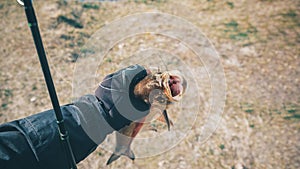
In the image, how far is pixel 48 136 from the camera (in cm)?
209

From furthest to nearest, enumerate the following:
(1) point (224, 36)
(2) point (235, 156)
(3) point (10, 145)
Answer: (1) point (224, 36) < (2) point (235, 156) < (3) point (10, 145)

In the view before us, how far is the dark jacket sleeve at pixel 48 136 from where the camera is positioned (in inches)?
76.9

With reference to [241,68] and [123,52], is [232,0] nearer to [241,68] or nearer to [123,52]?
[241,68]

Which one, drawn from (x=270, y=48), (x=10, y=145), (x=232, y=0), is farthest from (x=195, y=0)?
(x=10, y=145)

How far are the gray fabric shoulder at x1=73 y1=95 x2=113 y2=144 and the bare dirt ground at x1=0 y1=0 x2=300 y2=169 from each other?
1.83m

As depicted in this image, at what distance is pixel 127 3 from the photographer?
7.15 metres

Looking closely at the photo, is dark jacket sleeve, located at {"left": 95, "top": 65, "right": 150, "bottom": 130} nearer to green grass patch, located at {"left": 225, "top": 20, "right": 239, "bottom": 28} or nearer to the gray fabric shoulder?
the gray fabric shoulder

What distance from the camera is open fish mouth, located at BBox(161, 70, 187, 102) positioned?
1909mm

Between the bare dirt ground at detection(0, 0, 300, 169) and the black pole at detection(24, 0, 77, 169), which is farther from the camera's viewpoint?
the bare dirt ground at detection(0, 0, 300, 169)

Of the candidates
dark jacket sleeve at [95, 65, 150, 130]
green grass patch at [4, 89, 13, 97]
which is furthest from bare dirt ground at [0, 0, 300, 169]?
dark jacket sleeve at [95, 65, 150, 130]

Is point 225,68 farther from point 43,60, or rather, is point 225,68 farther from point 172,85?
point 43,60

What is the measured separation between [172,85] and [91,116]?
27.2 inches

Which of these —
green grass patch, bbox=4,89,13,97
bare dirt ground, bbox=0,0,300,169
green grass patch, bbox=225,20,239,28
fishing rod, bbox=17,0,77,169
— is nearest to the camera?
fishing rod, bbox=17,0,77,169

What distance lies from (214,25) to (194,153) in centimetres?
334
